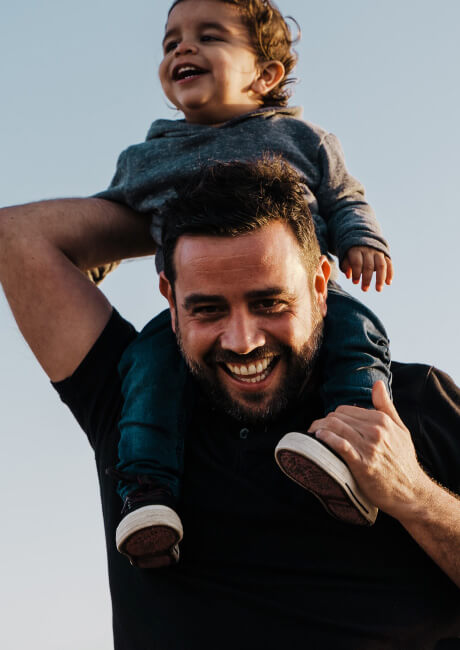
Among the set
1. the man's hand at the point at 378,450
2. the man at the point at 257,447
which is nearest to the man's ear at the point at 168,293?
the man at the point at 257,447

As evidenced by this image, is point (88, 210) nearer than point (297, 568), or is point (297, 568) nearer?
point (297, 568)

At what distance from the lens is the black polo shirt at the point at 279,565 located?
2660mm

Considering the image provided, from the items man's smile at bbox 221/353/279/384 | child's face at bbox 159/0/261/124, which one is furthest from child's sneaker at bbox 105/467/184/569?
child's face at bbox 159/0/261/124

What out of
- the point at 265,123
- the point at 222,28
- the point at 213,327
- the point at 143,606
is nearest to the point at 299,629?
the point at 143,606

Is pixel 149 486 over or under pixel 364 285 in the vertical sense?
under

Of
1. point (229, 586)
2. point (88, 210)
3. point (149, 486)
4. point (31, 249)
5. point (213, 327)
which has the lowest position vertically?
point (229, 586)

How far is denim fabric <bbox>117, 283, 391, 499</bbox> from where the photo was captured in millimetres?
2852

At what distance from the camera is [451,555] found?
2672 millimetres

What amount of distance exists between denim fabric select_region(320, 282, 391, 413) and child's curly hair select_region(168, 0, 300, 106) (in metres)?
1.41

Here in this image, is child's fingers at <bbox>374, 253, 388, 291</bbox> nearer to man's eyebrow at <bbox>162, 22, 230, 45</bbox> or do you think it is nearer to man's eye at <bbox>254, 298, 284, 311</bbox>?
man's eye at <bbox>254, 298, 284, 311</bbox>

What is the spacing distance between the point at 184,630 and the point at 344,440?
0.93 m

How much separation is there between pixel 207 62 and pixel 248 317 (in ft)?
4.61

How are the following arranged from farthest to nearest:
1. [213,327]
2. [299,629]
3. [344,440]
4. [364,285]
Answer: [364,285] < [213,327] < [299,629] < [344,440]

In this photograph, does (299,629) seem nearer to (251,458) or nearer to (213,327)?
(251,458)
